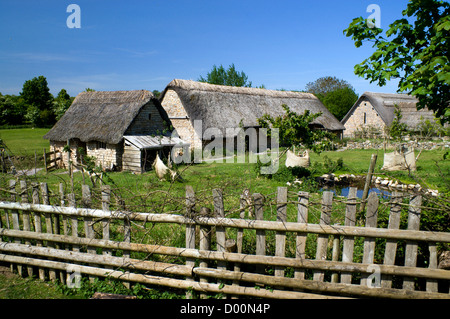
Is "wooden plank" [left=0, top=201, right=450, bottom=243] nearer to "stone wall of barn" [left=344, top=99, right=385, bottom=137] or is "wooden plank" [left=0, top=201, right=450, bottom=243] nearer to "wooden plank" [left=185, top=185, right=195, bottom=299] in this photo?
"wooden plank" [left=185, top=185, right=195, bottom=299]

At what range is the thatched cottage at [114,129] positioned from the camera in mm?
18391

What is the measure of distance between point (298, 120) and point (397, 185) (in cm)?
480

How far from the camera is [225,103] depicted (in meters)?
25.5

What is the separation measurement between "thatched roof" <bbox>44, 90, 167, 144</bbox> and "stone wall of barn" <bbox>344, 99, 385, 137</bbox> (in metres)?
23.9

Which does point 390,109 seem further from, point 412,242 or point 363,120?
point 412,242

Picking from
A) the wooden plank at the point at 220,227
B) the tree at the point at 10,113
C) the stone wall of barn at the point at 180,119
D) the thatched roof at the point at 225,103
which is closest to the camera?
the wooden plank at the point at 220,227

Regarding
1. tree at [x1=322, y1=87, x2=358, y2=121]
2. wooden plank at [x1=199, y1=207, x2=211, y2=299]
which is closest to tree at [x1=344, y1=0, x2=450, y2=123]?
wooden plank at [x1=199, y1=207, x2=211, y2=299]

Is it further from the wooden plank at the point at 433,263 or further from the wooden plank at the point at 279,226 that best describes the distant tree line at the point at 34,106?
the wooden plank at the point at 433,263

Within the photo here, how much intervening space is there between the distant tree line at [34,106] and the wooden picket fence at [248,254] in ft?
174

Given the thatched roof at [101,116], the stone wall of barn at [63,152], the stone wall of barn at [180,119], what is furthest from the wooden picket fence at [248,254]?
the stone wall of barn at [180,119]

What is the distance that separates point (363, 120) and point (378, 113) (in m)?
1.92

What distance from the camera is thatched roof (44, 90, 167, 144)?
18734 mm

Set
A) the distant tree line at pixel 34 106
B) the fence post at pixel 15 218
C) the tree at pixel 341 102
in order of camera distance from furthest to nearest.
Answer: the distant tree line at pixel 34 106, the tree at pixel 341 102, the fence post at pixel 15 218

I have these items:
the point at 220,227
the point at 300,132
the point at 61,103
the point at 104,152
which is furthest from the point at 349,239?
the point at 61,103
